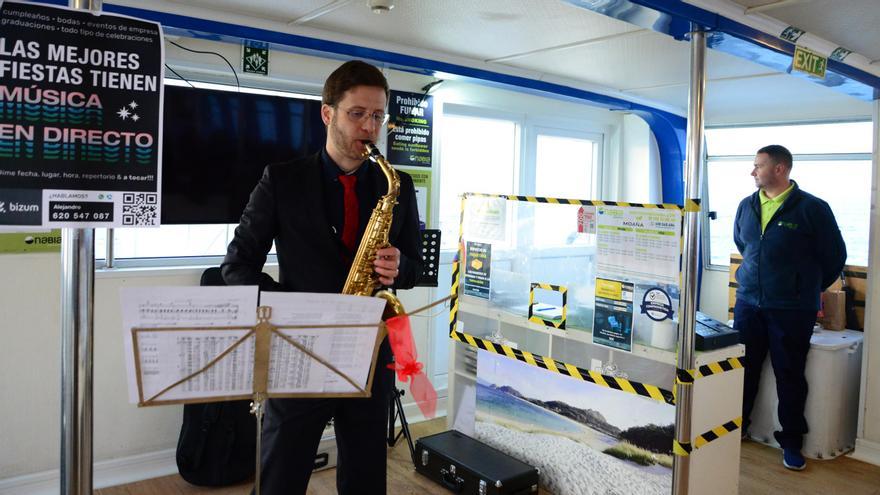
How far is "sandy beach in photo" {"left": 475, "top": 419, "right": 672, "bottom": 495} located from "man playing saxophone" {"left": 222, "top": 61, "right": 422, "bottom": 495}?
1.56 m

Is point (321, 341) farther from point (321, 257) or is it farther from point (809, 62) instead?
point (809, 62)

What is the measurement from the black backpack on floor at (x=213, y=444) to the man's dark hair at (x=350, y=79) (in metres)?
1.75

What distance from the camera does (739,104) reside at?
5.47 metres

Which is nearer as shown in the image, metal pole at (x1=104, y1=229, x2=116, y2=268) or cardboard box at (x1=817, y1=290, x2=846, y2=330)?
metal pole at (x1=104, y1=229, x2=116, y2=268)

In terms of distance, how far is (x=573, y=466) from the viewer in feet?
11.0

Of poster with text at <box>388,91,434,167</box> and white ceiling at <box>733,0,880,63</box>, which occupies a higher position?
white ceiling at <box>733,0,880,63</box>

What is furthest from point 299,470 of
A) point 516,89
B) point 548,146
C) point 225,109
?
point 548,146

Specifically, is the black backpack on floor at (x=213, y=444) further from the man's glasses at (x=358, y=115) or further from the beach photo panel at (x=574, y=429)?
the man's glasses at (x=358, y=115)

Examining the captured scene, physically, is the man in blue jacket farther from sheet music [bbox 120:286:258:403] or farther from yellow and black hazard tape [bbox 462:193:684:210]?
sheet music [bbox 120:286:258:403]

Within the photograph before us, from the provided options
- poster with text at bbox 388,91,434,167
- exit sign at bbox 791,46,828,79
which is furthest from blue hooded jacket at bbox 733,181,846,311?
poster with text at bbox 388,91,434,167

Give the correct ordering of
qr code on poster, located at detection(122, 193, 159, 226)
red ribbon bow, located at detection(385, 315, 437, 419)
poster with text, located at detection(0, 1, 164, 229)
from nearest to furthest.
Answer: poster with text, located at detection(0, 1, 164, 229) → qr code on poster, located at detection(122, 193, 159, 226) → red ribbon bow, located at detection(385, 315, 437, 419)

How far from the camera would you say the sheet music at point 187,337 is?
1.40m

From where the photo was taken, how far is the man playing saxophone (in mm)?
1910

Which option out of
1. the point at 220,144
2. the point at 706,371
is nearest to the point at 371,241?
the point at 706,371
